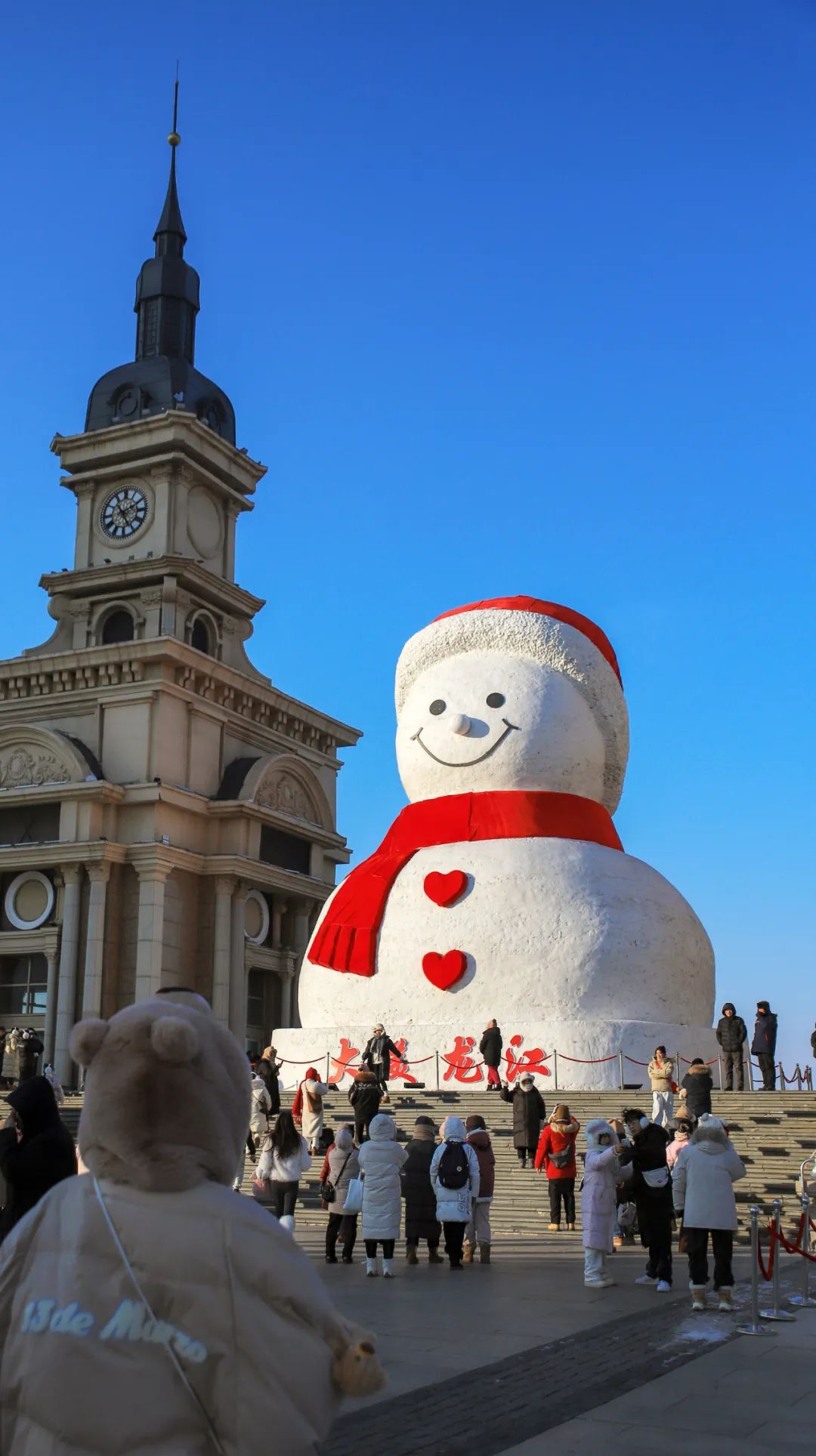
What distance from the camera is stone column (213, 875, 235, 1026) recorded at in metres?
32.9

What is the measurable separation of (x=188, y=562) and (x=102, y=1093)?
3432 cm

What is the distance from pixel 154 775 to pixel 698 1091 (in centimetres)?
2024

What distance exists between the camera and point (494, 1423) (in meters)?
6.25

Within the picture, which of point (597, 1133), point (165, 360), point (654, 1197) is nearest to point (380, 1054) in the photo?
point (597, 1133)

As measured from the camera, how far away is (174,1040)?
3121mm

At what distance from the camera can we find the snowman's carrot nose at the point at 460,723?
20391mm

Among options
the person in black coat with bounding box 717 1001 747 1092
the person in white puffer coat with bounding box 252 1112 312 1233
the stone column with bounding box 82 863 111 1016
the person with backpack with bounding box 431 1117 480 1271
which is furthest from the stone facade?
the person with backpack with bounding box 431 1117 480 1271

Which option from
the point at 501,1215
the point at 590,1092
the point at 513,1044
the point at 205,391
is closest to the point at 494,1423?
the point at 501,1215

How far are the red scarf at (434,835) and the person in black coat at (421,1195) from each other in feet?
26.2

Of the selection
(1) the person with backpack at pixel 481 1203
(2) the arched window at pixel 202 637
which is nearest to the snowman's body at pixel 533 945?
(1) the person with backpack at pixel 481 1203

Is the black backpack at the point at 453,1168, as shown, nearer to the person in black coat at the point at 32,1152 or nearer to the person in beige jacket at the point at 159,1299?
the person in black coat at the point at 32,1152

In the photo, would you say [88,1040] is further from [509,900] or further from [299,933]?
[299,933]

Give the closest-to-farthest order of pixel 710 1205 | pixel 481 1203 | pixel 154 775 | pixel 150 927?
pixel 710 1205
pixel 481 1203
pixel 150 927
pixel 154 775

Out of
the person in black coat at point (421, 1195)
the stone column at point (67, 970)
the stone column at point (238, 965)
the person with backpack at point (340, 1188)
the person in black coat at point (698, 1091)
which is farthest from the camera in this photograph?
the stone column at point (238, 965)
